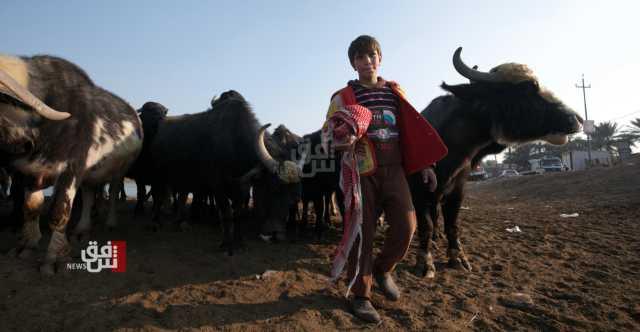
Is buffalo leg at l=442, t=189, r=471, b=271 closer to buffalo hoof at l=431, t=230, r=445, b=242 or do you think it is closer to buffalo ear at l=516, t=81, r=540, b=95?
buffalo hoof at l=431, t=230, r=445, b=242

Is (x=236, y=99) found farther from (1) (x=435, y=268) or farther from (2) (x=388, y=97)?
(1) (x=435, y=268)

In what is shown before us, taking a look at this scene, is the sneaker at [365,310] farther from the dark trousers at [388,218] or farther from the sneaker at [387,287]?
the sneaker at [387,287]

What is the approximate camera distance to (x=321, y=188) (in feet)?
20.9

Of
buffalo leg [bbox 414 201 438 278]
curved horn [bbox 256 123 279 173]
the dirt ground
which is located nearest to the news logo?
the dirt ground

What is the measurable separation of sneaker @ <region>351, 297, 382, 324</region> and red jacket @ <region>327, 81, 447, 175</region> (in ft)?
3.93

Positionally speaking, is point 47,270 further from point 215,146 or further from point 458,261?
point 458,261

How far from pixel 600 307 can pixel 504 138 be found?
6.39ft

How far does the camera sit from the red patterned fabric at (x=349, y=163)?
2.92 meters

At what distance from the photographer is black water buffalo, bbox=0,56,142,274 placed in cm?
348

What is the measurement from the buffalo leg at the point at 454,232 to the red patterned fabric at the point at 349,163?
6.50ft

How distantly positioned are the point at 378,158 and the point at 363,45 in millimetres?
995

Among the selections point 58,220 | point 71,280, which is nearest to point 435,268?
point 71,280

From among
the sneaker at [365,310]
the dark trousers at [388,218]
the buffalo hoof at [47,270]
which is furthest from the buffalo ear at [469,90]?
the buffalo hoof at [47,270]

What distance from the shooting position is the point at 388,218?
124 inches
